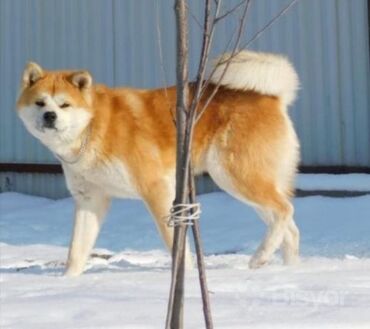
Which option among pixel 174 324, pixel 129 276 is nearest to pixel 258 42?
pixel 129 276

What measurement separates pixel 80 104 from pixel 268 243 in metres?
1.44

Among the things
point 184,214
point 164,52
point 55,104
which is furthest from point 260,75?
point 164,52

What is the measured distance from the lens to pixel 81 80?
611cm

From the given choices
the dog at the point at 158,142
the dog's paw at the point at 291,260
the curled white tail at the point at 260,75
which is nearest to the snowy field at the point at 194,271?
the dog's paw at the point at 291,260

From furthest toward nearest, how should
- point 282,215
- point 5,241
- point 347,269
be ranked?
point 5,241, point 282,215, point 347,269

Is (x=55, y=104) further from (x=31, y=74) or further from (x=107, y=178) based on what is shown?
(x=107, y=178)

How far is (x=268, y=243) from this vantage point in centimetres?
596

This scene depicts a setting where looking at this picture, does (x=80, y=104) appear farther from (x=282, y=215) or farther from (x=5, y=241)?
(x=5, y=241)

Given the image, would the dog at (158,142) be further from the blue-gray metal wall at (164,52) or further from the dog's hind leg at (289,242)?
the blue-gray metal wall at (164,52)

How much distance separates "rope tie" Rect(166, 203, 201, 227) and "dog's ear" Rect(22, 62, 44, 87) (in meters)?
3.40

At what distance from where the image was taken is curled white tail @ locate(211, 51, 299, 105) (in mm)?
6238

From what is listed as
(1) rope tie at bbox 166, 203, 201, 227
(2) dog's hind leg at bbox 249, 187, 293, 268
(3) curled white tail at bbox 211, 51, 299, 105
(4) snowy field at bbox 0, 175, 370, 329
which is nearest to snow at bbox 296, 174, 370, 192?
(4) snowy field at bbox 0, 175, 370, 329

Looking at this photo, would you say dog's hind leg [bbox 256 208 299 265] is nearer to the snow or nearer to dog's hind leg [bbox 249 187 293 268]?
dog's hind leg [bbox 249 187 293 268]

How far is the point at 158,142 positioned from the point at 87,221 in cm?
69
